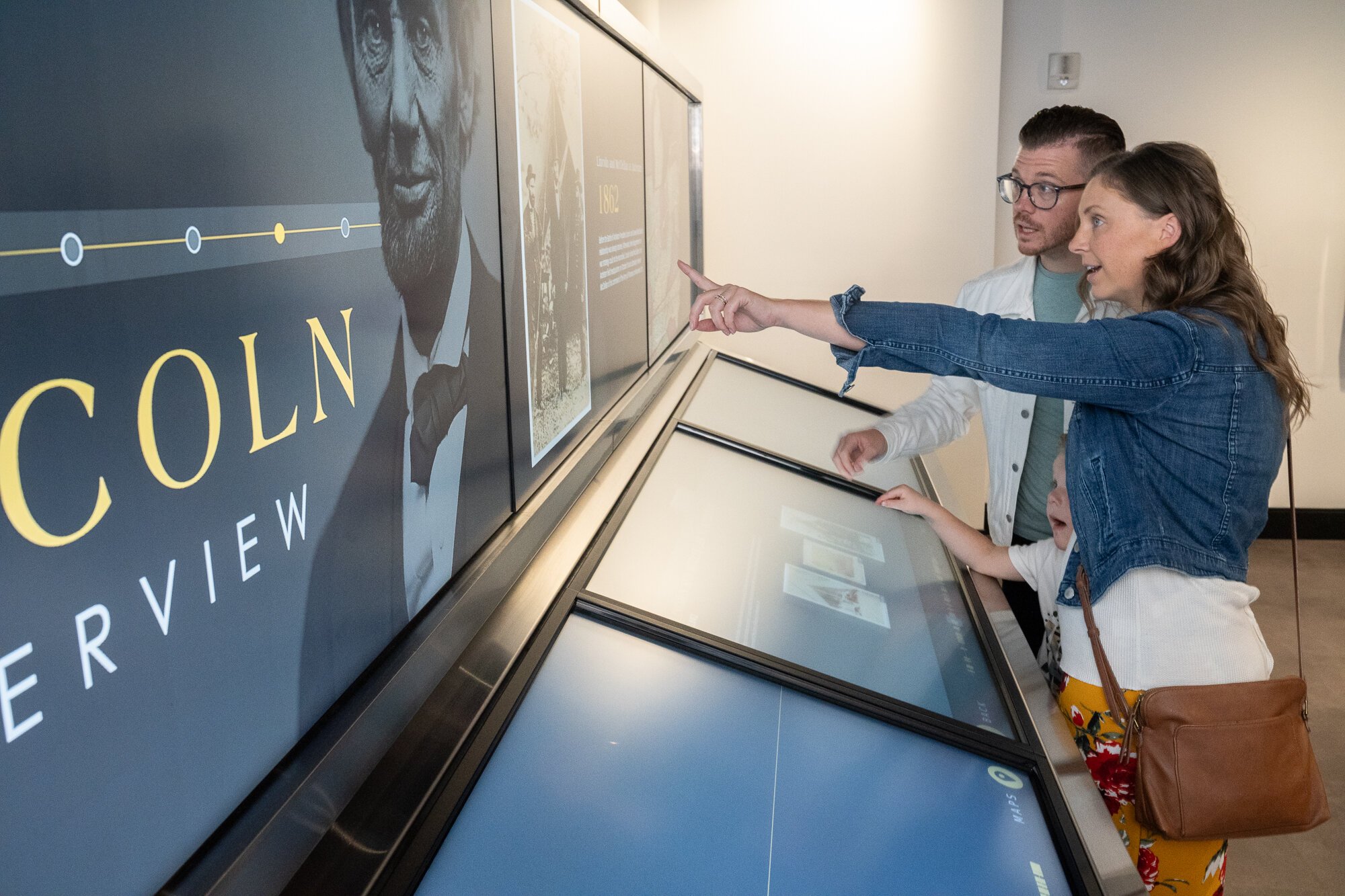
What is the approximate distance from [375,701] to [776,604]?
0.72 m

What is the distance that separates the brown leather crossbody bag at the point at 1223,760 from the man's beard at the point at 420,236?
1.13 metres

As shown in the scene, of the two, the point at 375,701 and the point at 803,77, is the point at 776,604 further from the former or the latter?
the point at 803,77

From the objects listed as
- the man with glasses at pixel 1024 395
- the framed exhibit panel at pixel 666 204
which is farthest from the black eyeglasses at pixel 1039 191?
the framed exhibit panel at pixel 666 204

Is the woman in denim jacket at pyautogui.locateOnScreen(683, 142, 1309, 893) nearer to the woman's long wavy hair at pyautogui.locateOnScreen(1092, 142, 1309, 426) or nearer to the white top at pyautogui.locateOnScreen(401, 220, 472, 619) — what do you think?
the woman's long wavy hair at pyautogui.locateOnScreen(1092, 142, 1309, 426)

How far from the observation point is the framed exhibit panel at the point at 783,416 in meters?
2.40

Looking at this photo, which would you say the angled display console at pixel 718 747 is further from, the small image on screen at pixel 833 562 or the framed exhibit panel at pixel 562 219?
the framed exhibit panel at pixel 562 219

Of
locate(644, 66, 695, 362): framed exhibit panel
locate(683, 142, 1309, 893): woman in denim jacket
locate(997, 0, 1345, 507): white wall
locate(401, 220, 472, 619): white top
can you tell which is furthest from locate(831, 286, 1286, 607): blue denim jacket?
locate(997, 0, 1345, 507): white wall

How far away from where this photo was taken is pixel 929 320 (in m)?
1.29

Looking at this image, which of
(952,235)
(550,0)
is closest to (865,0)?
(952,235)

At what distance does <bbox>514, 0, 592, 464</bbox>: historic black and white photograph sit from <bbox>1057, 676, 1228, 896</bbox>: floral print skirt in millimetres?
958

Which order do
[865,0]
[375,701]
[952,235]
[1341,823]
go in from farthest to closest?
[952,235]
[865,0]
[1341,823]
[375,701]

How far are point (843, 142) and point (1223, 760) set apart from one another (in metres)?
3.55

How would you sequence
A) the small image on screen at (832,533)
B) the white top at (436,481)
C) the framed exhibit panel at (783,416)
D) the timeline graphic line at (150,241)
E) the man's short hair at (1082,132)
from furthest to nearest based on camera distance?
the framed exhibit panel at (783,416) → the man's short hair at (1082,132) → the small image on screen at (832,533) → the white top at (436,481) → the timeline graphic line at (150,241)

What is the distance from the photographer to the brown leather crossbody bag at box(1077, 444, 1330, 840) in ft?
4.41
